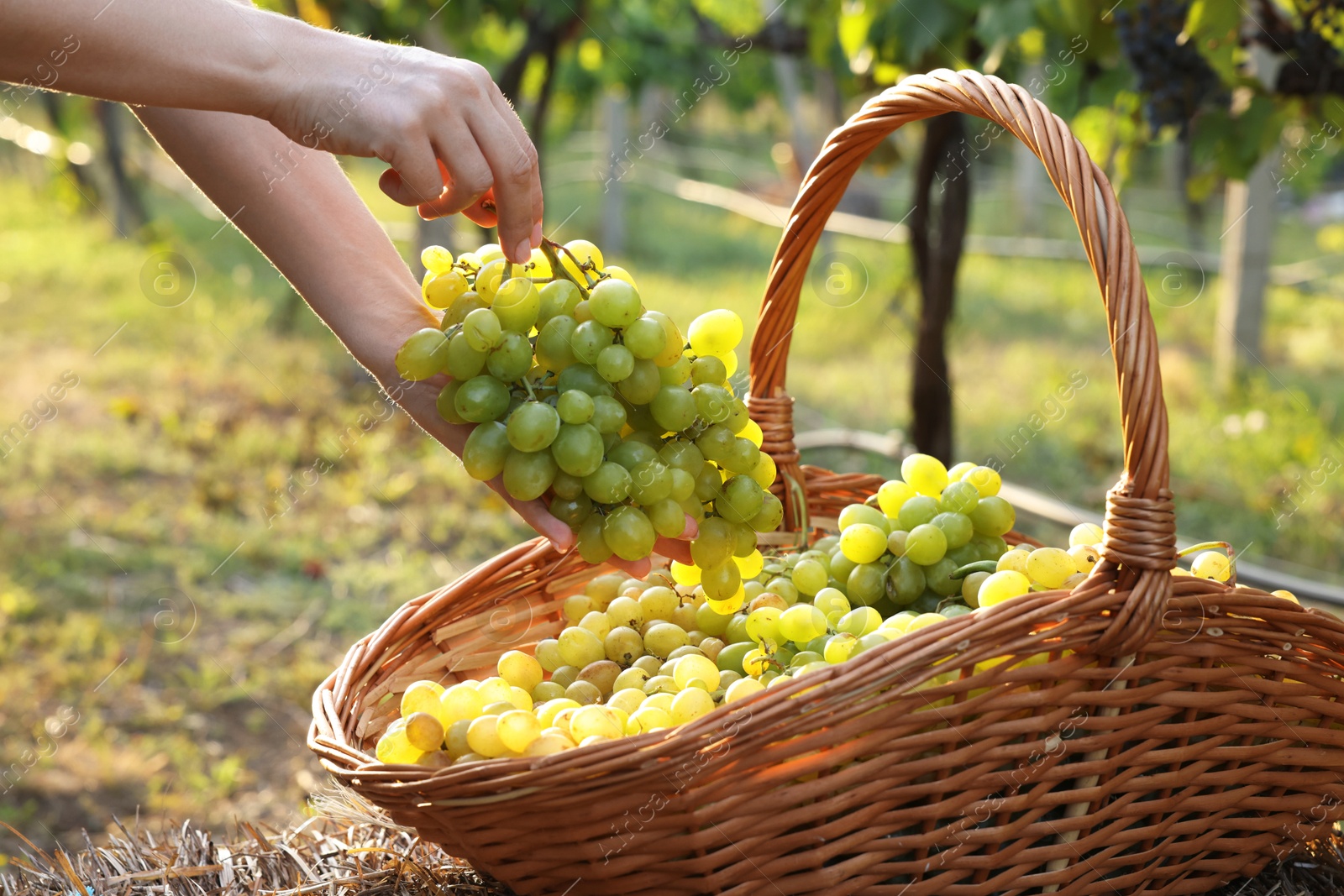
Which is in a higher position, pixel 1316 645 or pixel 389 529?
pixel 1316 645

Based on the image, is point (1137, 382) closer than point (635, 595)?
Yes

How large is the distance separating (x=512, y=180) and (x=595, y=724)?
492 millimetres

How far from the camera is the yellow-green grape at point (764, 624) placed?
1094mm

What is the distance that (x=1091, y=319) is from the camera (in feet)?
19.9

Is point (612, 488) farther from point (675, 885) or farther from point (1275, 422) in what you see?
point (1275, 422)

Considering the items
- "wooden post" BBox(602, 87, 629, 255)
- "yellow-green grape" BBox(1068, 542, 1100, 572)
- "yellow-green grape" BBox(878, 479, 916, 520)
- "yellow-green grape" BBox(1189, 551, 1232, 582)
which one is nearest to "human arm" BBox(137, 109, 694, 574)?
"yellow-green grape" BBox(878, 479, 916, 520)

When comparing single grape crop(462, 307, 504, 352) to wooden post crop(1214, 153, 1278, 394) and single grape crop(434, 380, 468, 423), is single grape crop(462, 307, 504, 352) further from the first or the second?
wooden post crop(1214, 153, 1278, 394)

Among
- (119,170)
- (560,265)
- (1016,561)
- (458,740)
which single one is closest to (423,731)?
(458,740)

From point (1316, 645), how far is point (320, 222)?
3.58ft

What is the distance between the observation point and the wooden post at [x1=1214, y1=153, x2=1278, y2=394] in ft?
13.8

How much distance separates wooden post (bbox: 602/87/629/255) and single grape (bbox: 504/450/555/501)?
20.9 ft

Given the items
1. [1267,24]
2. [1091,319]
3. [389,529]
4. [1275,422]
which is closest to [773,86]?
[1091,319]

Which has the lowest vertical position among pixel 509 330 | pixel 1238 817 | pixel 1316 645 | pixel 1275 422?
pixel 1275 422

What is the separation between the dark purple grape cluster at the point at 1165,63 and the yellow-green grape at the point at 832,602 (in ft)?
5.20
